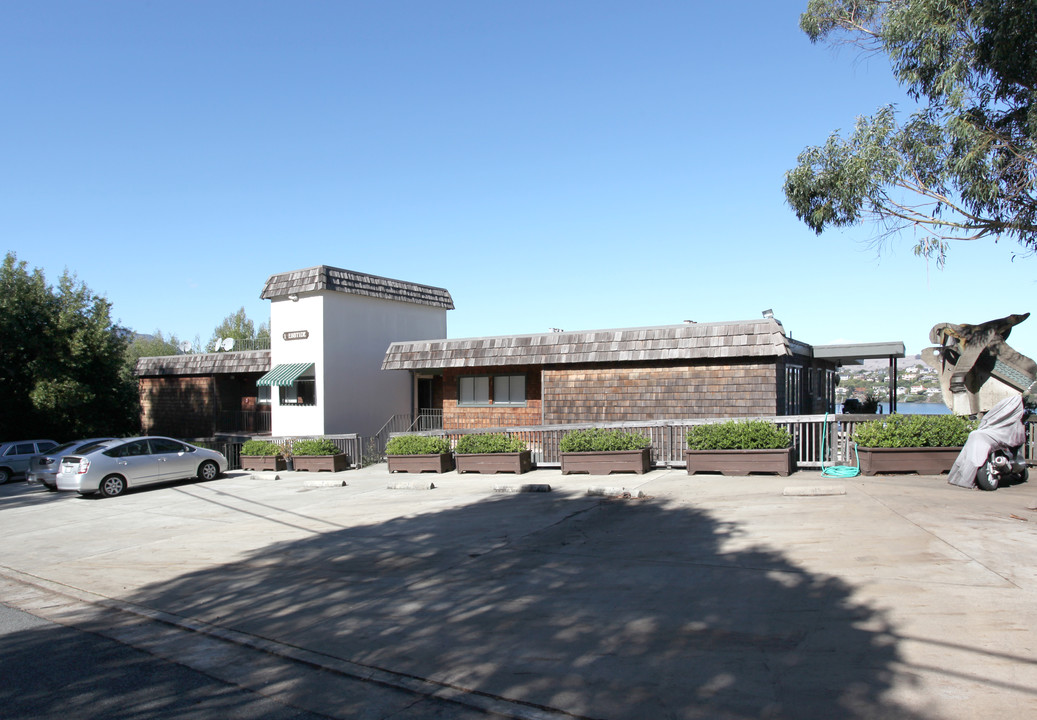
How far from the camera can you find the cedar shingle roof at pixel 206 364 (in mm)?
27391

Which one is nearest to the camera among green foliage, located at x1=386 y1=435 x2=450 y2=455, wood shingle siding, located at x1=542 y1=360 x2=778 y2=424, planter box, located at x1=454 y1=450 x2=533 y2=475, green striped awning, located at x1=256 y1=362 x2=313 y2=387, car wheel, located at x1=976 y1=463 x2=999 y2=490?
car wheel, located at x1=976 y1=463 x2=999 y2=490

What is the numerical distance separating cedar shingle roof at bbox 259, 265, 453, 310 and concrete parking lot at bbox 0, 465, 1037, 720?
12091 millimetres

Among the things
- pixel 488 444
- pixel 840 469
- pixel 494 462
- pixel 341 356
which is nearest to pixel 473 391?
pixel 488 444

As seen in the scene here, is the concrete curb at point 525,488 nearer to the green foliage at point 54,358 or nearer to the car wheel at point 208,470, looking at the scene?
the car wheel at point 208,470

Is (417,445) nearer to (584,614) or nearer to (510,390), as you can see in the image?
(510,390)

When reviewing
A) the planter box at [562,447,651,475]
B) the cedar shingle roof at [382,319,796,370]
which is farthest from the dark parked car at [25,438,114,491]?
the planter box at [562,447,651,475]

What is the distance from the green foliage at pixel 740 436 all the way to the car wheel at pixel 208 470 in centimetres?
1394

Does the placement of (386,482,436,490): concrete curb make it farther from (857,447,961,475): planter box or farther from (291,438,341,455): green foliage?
(857,447,961,475): planter box

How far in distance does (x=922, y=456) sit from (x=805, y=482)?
2260mm

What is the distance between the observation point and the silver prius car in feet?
57.8

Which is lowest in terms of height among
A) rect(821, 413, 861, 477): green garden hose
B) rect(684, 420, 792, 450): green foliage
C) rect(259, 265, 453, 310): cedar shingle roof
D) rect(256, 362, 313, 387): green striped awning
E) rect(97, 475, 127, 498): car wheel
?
rect(97, 475, 127, 498): car wheel

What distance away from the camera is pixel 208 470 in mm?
20234

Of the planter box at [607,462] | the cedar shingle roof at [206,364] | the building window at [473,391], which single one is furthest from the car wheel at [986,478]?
the cedar shingle roof at [206,364]

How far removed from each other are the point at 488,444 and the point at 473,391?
4.81 metres
